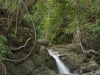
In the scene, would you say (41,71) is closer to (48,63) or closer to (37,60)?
(37,60)

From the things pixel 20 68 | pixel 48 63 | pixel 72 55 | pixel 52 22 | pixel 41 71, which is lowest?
pixel 72 55

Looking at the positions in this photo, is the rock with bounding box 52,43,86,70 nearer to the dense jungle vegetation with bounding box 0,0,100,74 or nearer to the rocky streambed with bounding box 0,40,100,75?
the rocky streambed with bounding box 0,40,100,75

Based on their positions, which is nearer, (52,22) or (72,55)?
(72,55)

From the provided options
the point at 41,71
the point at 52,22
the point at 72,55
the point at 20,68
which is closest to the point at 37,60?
the point at 41,71

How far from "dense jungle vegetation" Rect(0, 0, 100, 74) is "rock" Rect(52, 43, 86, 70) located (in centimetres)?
72

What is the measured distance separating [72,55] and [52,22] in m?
6.12

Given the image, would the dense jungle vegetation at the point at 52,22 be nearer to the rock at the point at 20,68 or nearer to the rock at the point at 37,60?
the rock at the point at 20,68

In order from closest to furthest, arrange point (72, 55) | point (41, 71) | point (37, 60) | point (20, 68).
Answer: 1. point (20, 68)
2. point (41, 71)
3. point (37, 60)
4. point (72, 55)

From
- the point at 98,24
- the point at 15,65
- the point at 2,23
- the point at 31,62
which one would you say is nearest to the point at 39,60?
the point at 31,62

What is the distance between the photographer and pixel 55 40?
20172 millimetres

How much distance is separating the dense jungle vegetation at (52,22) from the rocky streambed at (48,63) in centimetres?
75

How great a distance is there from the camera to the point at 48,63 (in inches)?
438

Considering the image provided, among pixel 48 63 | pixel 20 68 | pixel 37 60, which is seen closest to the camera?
pixel 20 68

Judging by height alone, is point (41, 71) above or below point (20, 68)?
below
